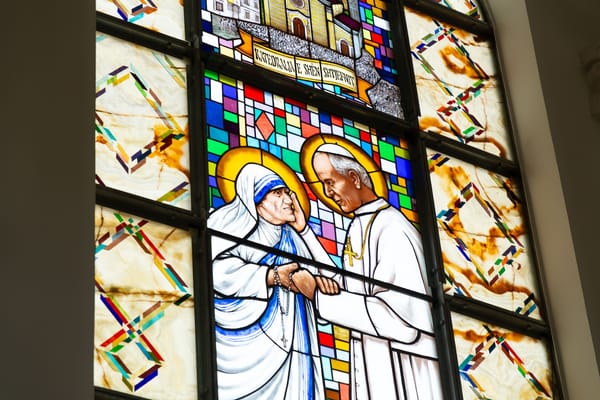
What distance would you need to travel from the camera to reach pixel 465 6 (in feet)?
24.1

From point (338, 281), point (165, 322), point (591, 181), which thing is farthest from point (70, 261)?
point (591, 181)

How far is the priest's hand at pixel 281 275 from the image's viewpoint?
18.2 ft

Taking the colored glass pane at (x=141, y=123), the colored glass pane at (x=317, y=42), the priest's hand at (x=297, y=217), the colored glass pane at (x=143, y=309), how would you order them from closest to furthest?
the colored glass pane at (x=143, y=309)
the colored glass pane at (x=141, y=123)
the priest's hand at (x=297, y=217)
the colored glass pane at (x=317, y=42)

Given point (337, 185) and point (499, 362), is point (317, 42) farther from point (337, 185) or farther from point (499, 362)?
point (499, 362)

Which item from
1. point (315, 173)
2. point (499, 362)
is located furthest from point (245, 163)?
point (499, 362)

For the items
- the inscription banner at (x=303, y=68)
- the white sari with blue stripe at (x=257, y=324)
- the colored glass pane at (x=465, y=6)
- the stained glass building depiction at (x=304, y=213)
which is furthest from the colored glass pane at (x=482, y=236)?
the colored glass pane at (x=465, y=6)

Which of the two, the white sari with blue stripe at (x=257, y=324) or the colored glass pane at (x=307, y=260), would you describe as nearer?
the white sari with blue stripe at (x=257, y=324)

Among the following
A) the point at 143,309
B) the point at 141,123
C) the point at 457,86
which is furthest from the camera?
the point at 457,86

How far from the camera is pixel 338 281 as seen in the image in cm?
575

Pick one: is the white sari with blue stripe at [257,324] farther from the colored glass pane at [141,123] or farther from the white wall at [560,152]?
the white wall at [560,152]

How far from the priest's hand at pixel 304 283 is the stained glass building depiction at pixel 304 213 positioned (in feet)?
0.04

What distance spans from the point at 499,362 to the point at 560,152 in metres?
1.08

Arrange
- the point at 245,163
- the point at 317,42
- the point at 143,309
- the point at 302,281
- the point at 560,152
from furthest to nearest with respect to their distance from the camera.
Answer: the point at 560,152 → the point at 317,42 → the point at 245,163 → the point at 302,281 → the point at 143,309

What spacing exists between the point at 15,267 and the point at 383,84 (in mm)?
2651
